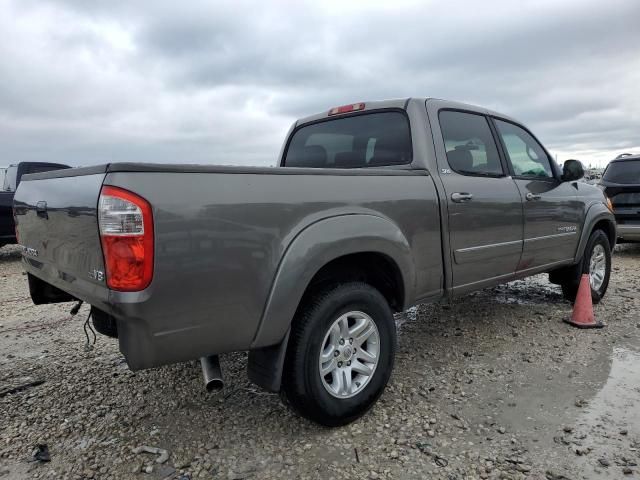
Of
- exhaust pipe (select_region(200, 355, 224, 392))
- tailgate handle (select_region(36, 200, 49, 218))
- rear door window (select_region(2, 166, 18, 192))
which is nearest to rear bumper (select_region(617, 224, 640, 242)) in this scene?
exhaust pipe (select_region(200, 355, 224, 392))

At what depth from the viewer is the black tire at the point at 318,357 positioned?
252cm

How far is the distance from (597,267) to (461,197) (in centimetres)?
290

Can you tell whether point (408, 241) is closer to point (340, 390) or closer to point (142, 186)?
point (340, 390)

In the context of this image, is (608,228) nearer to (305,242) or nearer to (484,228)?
(484,228)

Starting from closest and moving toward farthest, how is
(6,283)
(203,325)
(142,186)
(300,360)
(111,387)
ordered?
(142,186)
(203,325)
(300,360)
(111,387)
(6,283)

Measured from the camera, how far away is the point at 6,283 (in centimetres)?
695

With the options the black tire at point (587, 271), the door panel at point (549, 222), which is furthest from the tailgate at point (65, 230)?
the black tire at point (587, 271)

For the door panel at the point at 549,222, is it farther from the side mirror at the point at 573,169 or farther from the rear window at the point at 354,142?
the rear window at the point at 354,142

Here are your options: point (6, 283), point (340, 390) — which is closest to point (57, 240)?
point (340, 390)

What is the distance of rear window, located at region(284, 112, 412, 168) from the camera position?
11.4 feet

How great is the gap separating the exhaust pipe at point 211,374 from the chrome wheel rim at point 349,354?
0.52 metres

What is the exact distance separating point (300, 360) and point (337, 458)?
1.71 feet

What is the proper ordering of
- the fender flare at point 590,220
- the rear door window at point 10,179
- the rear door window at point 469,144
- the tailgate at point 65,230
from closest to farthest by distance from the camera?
1. the tailgate at point 65,230
2. the rear door window at point 469,144
3. the fender flare at point 590,220
4. the rear door window at point 10,179

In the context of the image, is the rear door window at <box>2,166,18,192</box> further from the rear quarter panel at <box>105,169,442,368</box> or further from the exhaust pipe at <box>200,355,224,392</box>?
the rear quarter panel at <box>105,169,442,368</box>
